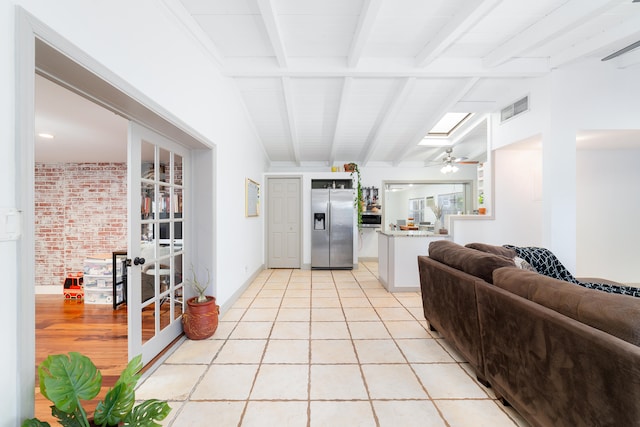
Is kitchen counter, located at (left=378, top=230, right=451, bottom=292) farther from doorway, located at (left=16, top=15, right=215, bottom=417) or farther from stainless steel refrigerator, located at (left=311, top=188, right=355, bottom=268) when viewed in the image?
doorway, located at (left=16, top=15, right=215, bottom=417)

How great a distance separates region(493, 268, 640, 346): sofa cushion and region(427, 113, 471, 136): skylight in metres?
3.97

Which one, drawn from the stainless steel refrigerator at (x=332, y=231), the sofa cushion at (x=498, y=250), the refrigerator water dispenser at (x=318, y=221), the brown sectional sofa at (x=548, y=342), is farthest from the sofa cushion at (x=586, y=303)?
the refrigerator water dispenser at (x=318, y=221)

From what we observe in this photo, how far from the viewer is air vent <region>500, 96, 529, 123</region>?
11.4 feet

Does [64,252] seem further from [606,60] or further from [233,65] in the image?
[606,60]

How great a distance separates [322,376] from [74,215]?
15.6 ft

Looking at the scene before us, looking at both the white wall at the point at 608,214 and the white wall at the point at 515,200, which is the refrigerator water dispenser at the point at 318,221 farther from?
the white wall at the point at 608,214

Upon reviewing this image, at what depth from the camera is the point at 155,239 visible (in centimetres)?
226

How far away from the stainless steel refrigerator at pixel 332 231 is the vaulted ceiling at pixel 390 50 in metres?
1.54

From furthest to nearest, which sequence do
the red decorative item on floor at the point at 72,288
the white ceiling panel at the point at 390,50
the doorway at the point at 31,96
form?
the red decorative item on floor at the point at 72,288, the white ceiling panel at the point at 390,50, the doorway at the point at 31,96

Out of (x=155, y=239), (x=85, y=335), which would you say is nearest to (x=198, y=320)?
(x=155, y=239)

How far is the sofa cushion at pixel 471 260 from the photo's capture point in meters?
1.95

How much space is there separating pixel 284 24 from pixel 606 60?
3630 mm

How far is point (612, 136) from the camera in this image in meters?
3.40

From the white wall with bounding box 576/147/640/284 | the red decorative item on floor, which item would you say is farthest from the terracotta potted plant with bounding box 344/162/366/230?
the red decorative item on floor
